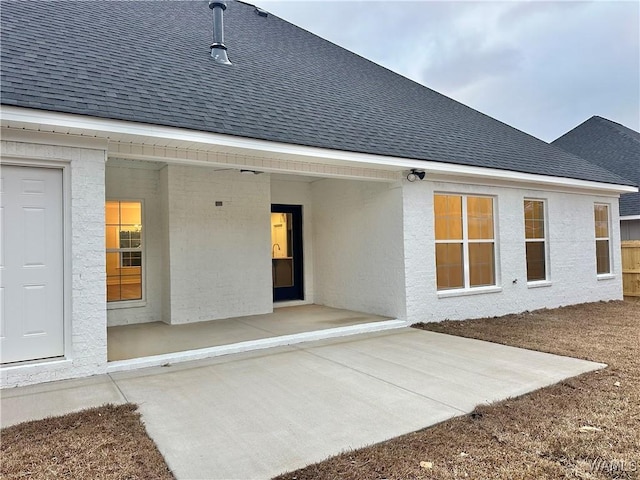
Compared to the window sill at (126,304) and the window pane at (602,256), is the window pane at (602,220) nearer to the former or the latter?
the window pane at (602,256)

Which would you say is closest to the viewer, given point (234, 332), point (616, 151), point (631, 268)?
point (234, 332)

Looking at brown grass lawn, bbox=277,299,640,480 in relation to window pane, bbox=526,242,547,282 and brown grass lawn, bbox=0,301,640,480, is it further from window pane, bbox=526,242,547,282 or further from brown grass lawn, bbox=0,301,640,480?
window pane, bbox=526,242,547,282

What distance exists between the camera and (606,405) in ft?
12.5

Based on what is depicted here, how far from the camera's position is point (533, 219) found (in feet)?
31.5

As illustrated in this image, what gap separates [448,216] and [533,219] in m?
2.73

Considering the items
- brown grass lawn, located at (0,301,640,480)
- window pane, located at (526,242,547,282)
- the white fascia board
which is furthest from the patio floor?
window pane, located at (526,242,547,282)

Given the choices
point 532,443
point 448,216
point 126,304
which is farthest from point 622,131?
point 126,304

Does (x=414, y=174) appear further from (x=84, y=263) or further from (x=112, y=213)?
(x=112, y=213)

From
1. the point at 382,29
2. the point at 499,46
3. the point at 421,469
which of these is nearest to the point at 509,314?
the point at 421,469

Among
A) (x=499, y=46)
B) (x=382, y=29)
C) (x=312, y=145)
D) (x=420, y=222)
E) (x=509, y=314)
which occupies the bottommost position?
(x=509, y=314)

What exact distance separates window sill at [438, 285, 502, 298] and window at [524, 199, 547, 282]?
1.35 meters

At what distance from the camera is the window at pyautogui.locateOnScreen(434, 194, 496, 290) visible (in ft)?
26.7

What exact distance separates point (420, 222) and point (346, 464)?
553 centimetres

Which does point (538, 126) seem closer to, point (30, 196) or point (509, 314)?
point (509, 314)
